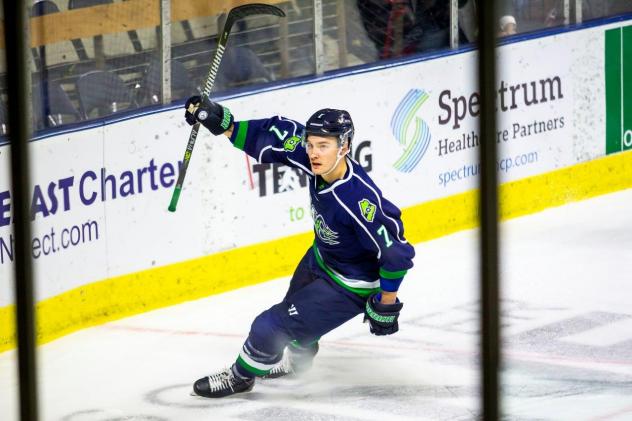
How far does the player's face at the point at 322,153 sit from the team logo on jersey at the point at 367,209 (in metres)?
0.18

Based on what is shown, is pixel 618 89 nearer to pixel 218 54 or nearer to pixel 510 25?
pixel 510 25

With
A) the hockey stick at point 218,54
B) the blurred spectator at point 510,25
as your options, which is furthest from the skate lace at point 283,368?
the blurred spectator at point 510,25

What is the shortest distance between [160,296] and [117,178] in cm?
59

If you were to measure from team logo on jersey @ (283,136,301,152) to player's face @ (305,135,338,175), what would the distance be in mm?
193

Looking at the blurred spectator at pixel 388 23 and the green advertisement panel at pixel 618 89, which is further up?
the blurred spectator at pixel 388 23

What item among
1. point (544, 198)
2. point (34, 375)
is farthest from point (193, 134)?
point (34, 375)

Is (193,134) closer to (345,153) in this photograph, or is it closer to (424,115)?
(345,153)

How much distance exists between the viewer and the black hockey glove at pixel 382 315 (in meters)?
4.80

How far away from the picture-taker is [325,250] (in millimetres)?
4980

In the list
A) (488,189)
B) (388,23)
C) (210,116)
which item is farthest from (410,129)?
(488,189)

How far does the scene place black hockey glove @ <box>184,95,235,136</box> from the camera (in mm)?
5012

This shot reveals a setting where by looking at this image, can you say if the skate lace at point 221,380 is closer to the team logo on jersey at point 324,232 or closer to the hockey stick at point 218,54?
the team logo on jersey at point 324,232

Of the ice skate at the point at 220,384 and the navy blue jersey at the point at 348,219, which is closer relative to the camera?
the navy blue jersey at the point at 348,219

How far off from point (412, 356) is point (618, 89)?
11.9 ft
